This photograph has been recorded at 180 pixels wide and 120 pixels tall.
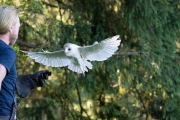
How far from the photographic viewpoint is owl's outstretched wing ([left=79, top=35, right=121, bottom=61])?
354 cm

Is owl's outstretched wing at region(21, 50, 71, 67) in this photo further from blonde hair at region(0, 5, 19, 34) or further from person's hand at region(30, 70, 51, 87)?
blonde hair at region(0, 5, 19, 34)

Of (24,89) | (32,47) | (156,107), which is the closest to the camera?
(24,89)

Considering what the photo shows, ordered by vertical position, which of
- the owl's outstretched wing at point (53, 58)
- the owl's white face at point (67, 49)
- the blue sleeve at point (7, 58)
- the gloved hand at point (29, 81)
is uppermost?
the owl's white face at point (67, 49)

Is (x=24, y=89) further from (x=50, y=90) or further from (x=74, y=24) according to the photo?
(x=50, y=90)

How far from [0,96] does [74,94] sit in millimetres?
4192

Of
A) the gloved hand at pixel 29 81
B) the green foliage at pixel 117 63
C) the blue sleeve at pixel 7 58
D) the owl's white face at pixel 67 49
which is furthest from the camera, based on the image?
the green foliage at pixel 117 63

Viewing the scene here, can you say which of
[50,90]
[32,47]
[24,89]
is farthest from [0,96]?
[50,90]

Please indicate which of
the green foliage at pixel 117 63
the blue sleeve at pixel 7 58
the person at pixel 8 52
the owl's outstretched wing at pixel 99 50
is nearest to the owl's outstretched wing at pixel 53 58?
the owl's outstretched wing at pixel 99 50

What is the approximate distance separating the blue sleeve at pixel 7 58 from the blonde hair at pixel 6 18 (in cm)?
13

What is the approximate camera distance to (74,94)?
6.68 metres

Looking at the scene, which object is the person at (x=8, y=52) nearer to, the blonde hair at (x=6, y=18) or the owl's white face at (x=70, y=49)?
the blonde hair at (x=6, y=18)

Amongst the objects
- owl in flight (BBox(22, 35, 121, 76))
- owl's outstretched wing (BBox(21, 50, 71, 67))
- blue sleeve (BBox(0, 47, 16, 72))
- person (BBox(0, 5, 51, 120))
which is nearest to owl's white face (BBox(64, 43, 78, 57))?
owl in flight (BBox(22, 35, 121, 76))

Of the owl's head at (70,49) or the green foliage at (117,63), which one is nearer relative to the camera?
the owl's head at (70,49)

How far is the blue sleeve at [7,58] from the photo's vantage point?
2.33m
